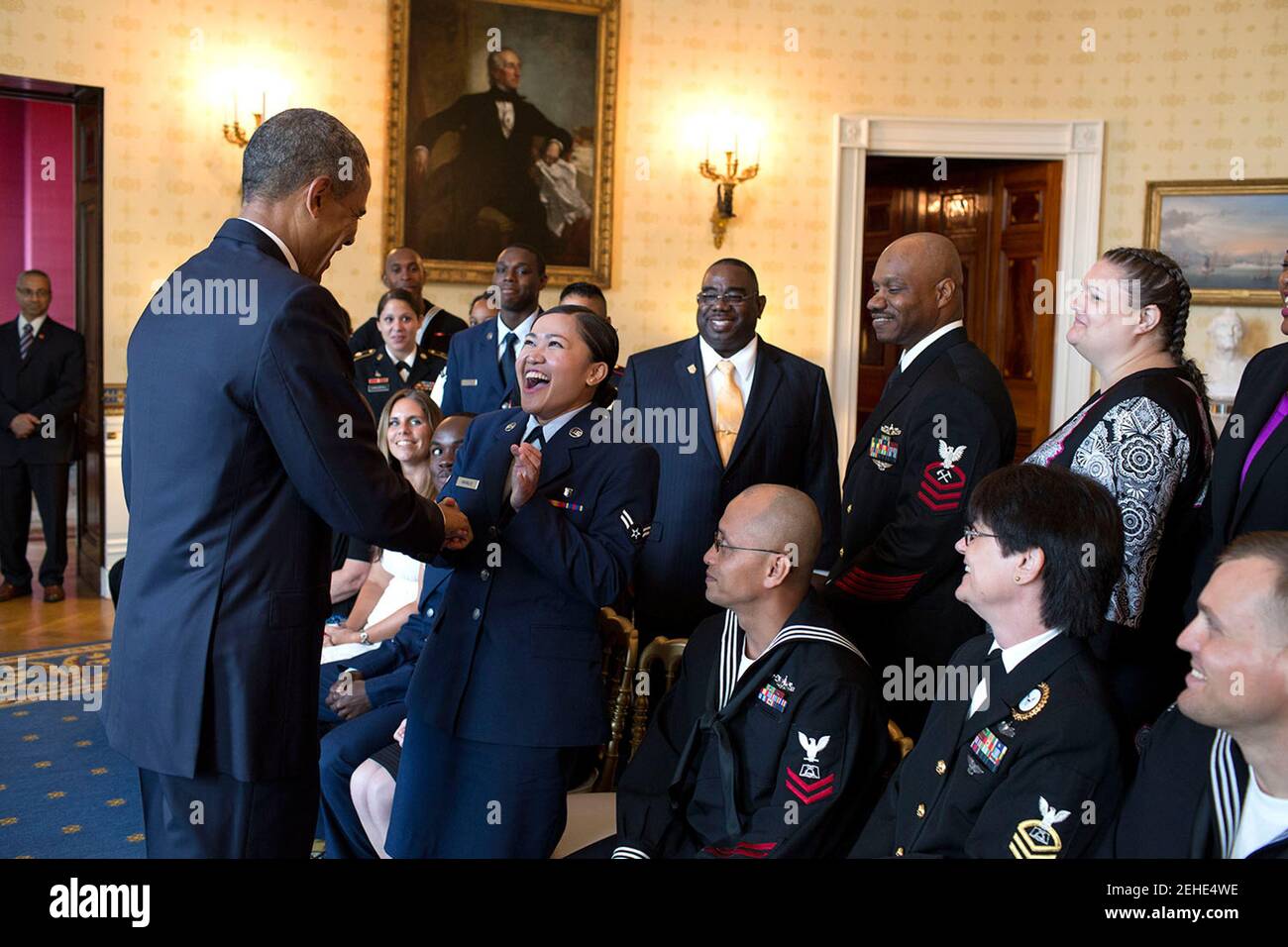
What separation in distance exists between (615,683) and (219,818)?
1.37m

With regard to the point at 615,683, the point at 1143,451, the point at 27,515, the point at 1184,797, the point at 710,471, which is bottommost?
the point at 27,515

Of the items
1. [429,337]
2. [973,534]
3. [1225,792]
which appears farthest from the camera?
[429,337]

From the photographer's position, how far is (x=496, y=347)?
548cm

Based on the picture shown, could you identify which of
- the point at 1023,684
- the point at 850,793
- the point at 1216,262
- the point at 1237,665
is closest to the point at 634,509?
the point at 850,793

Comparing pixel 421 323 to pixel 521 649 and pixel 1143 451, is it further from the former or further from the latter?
pixel 1143 451

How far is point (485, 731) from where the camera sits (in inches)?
107

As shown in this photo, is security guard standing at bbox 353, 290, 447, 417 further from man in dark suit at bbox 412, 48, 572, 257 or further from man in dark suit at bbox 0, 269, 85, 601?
man in dark suit at bbox 0, 269, 85, 601

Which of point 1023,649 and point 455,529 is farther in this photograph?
point 455,529

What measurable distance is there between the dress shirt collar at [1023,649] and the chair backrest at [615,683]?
48.0 inches

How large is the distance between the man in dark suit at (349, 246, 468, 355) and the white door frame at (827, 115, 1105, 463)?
3.01 m

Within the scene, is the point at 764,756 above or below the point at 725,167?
below

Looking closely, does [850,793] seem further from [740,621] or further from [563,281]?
[563,281]

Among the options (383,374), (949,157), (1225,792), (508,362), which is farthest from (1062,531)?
(949,157)

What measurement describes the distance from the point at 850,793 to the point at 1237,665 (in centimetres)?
90
